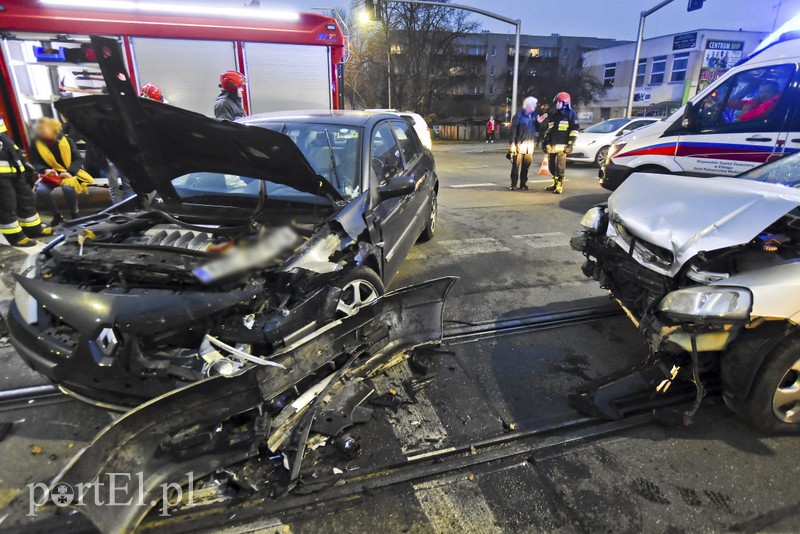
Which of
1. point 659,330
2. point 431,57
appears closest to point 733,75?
point 659,330

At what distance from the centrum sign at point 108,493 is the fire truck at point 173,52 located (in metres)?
6.42

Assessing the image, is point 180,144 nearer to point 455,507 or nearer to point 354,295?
point 354,295

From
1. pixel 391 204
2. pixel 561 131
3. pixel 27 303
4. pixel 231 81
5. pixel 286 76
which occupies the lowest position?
pixel 27 303

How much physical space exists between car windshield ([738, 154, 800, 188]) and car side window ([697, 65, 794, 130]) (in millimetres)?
2909

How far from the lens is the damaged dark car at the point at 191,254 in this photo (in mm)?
2121

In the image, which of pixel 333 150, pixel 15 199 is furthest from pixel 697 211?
pixel 15 199

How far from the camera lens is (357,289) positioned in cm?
322

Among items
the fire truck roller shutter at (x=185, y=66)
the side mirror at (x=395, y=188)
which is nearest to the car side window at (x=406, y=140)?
the side mirror at (x=395, y=188)

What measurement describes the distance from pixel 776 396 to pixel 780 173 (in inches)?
77.7

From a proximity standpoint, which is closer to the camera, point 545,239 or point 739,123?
point 739,123

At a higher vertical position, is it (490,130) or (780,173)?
(780,173)

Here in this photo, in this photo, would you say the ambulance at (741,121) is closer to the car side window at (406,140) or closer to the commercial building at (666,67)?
the car side window at (406,140)

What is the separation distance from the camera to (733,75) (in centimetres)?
602

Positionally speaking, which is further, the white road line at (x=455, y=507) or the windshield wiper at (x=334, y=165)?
the windshield wiper at (x=334, y=165)
